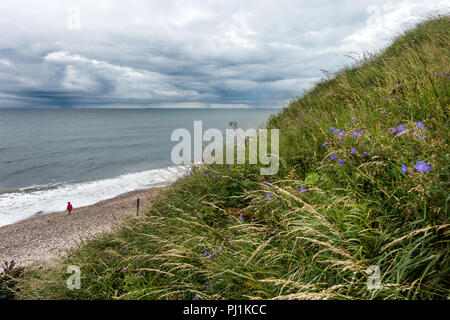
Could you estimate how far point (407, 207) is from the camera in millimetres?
1941

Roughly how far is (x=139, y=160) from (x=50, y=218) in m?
20.0

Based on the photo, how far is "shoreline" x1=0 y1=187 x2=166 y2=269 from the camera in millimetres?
12781

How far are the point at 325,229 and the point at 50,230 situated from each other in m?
18.8

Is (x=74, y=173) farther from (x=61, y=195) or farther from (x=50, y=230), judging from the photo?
(x=50, y=230)

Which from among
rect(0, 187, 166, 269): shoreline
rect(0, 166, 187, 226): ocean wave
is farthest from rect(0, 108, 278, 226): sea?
rect(0, 187, 166, 269): shoreline

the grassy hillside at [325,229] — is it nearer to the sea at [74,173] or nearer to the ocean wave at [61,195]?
the sea at [74,173]

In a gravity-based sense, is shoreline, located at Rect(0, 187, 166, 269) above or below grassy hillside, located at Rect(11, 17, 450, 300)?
below

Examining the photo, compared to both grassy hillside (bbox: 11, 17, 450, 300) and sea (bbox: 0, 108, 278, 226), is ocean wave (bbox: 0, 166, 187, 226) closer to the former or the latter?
sea (bbox: 0, 108, 278, 226)

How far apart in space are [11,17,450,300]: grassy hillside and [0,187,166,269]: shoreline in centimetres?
906

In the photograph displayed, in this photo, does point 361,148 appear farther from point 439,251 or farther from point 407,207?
point 439,251

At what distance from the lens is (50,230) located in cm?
1568

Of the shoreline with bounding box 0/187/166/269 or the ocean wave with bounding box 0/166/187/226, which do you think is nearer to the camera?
the shoreline with bounding box 0/187/166/269

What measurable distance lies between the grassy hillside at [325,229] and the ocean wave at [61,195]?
13.8 m
